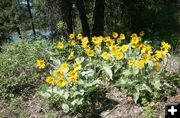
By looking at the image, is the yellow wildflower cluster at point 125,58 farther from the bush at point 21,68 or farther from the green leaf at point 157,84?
the bush at point 21,68

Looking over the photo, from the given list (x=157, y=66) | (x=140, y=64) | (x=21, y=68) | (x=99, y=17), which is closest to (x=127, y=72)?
(x=140, y=64)

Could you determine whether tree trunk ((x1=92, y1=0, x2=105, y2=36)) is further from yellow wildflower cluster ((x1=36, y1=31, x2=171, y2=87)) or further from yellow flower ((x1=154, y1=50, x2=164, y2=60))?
yellow flower ((x1=154, y1=50, x2=164, y2=60))

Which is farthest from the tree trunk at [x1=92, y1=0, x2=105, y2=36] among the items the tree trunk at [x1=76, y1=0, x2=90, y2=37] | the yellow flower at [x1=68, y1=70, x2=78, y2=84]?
the yellow flower at [x1=68, y1=70, x2=78, y2=84]

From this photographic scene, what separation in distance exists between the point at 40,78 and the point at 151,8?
10.0m

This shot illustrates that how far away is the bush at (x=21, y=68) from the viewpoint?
238 inches

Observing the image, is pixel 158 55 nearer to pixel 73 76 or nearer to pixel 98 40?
pixel 98 40

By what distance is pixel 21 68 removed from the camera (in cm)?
631

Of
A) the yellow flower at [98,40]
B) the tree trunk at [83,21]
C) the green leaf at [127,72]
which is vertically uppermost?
the yellow flower at [98,40]

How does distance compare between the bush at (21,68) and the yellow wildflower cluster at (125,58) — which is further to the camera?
the bush at (21,68)

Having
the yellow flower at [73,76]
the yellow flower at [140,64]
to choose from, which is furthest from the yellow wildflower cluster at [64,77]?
the yellow flower at [140,64]

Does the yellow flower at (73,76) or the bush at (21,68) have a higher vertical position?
the yellow flower at (73,76)

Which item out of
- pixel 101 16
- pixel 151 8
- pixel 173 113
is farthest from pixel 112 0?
pixel 173 113

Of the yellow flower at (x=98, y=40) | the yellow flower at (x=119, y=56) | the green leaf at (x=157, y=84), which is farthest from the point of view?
the yellow flower at (x=98, y=40)

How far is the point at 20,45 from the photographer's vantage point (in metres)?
6.79
